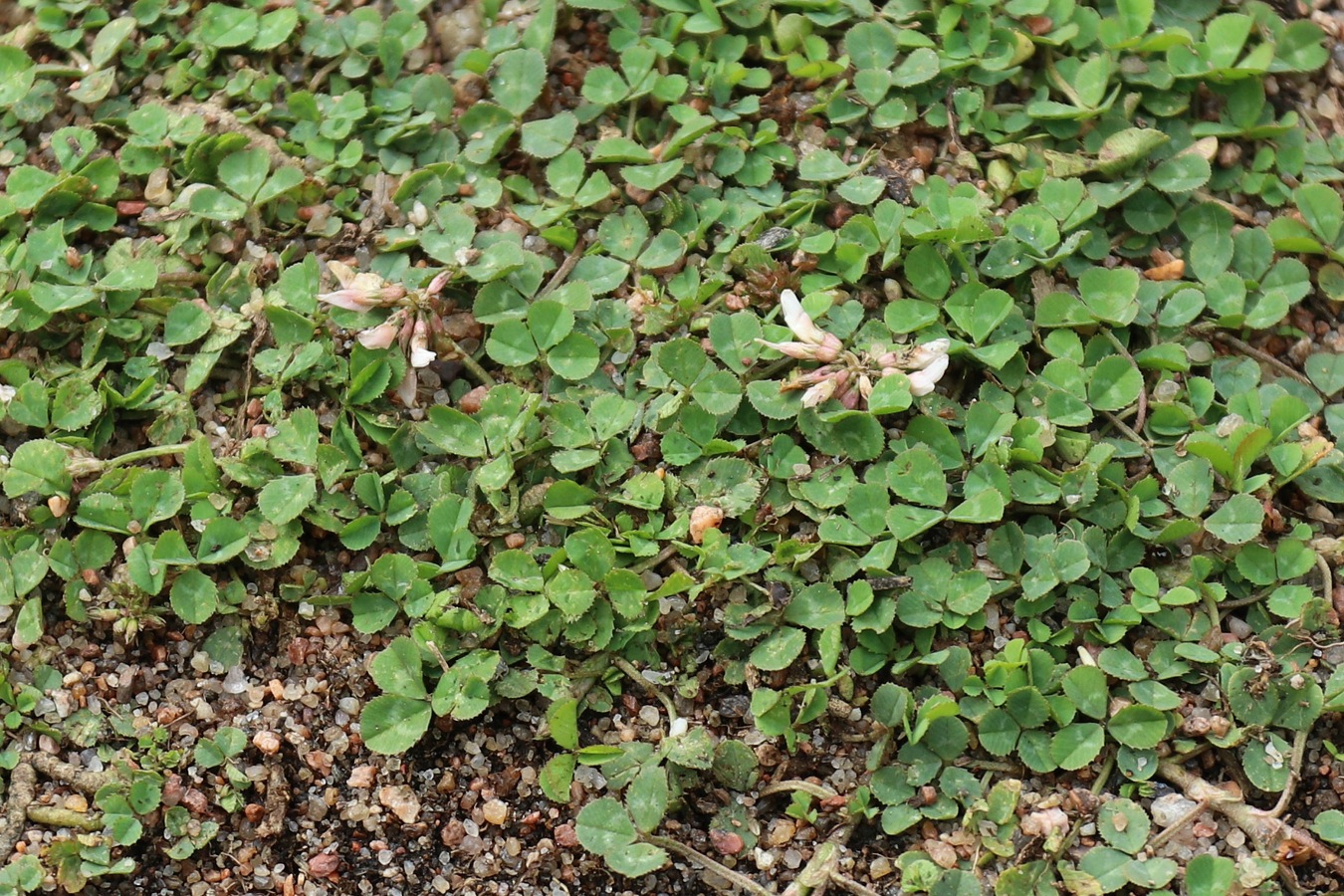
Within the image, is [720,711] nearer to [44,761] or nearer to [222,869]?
[222,869]

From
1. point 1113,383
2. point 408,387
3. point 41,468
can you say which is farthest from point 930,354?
point 41,468

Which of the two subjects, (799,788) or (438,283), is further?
(438,283)

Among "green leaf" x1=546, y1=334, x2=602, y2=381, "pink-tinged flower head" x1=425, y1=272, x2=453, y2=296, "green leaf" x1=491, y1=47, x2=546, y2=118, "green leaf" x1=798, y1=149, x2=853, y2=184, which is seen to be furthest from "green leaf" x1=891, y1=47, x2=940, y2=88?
"pink-tinged flower head" x1=425, y1=272, x2=453, y2=296

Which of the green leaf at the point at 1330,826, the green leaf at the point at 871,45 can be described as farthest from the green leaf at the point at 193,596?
the green leaf at the point at 1330,826

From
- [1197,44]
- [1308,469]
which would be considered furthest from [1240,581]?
[1197,44]

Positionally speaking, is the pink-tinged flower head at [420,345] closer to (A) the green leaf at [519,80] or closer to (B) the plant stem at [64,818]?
(A) the green leaf at [519,80]

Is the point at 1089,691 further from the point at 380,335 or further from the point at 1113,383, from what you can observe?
the point at 380,335
